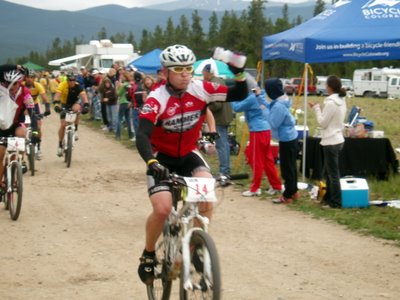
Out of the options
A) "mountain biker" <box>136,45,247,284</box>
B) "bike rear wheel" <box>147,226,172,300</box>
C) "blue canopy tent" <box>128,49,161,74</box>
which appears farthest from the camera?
"blue canopy tent" <box>128,49,161,74</box>

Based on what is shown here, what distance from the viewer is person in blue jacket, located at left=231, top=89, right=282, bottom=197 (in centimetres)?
1162

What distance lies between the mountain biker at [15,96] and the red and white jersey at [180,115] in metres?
4.75

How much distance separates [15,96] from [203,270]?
6.23 metres

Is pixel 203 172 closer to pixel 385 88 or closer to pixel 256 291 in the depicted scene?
pixel 256 291

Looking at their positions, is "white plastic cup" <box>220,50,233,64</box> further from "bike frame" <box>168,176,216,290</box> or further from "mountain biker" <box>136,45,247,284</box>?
"bike frame" <box>168,176,216,290</box>

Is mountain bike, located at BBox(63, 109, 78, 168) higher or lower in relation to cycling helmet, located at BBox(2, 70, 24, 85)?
lower

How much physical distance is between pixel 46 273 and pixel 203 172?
2.33m

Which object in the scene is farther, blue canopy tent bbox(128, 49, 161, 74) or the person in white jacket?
blue canopy tent bbox(128, 49, 161, 74)

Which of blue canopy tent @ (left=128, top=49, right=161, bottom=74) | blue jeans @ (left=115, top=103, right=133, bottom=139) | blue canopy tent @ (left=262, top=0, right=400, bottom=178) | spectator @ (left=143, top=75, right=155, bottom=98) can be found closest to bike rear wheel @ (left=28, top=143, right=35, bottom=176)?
spectator @ (left=143, top=75, right=155, bottom=98)

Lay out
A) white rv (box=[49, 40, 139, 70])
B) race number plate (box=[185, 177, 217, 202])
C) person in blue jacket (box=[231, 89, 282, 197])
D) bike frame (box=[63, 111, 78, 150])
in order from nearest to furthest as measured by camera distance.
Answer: race number plate (box=[185, 177, 217, 202]), person in blue jacket (box=[231, 89, 282, 197]), bike frame (box=[63, 111, 78, 150]), white rv (box=[49, 40, 139, 70])

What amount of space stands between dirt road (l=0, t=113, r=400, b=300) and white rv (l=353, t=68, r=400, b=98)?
46101 mm

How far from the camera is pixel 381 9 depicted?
40.9 feet

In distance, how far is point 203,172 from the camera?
5.86 m

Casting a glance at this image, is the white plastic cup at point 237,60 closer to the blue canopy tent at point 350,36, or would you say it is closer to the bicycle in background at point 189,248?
the bicycle in background at point 189,248
